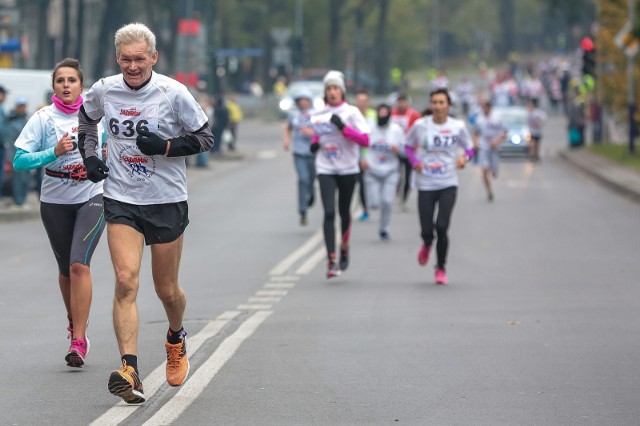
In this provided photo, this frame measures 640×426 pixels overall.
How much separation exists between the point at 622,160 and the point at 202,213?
15.4 meters

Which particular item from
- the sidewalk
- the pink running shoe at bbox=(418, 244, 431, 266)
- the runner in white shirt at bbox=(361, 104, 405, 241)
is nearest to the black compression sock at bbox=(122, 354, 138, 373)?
the pink running shoe at bbox=(418, 244, 431, 266)

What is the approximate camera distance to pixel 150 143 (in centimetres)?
777

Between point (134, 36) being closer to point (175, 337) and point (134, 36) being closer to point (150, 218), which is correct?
point (150, 218)

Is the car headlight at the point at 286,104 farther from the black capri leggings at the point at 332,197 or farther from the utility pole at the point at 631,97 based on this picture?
the black capri leggings at the point at 332,197

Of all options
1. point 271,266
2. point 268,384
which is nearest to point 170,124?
point 268,384

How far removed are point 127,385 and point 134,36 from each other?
1.73 m

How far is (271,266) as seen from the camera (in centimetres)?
1588

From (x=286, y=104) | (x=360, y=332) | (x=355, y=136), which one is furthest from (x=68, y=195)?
(x=286, y=104)

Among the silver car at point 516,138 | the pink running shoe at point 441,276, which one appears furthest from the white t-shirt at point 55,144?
the silver car at point 516,138

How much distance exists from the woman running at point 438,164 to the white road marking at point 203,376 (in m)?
3.09

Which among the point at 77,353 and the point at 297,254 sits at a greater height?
the point at 77,353

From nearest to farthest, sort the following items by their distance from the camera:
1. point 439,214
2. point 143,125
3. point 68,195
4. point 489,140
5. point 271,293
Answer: point 143,125 < point 68,195 < point 271,293 < point 439,214 < point 489,140

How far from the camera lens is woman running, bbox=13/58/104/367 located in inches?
364

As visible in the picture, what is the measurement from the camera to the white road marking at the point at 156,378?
7492 mm
